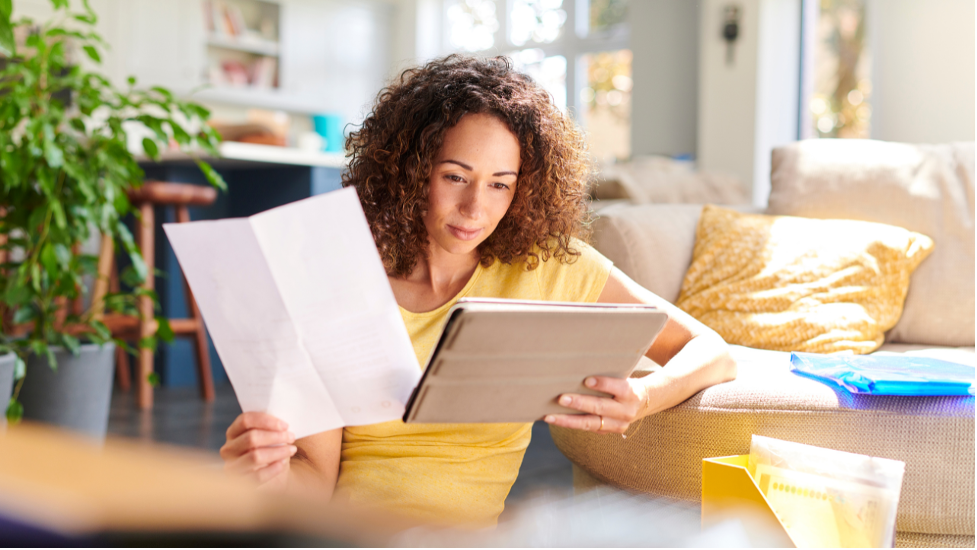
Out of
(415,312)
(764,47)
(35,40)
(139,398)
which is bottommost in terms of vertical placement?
(139,398)

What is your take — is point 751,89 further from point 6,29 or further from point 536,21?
point 6,29

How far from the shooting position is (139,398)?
2861 millimetres

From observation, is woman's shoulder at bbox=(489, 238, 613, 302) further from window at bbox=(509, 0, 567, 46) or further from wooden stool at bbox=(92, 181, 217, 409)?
window at bbox=(509, 0, 567, 46)

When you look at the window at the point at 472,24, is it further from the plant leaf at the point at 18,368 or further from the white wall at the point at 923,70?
the plant leaf at the point at 18,368

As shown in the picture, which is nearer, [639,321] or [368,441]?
[639,321]

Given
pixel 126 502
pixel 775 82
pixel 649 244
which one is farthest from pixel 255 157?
pixel 126 502

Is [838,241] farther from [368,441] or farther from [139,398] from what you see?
[139,398]

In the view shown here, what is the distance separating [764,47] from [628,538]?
4208 mm

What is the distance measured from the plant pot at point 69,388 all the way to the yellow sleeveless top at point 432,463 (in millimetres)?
1476

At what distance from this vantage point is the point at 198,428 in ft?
8.47

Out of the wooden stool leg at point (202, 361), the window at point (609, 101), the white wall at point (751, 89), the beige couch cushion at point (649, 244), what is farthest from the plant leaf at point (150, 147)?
the window at point (609, 101)

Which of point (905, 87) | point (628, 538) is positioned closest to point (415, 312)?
point (628, 538)

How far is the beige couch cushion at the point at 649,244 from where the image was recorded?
5.35 ft

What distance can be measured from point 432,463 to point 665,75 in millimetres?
4209
